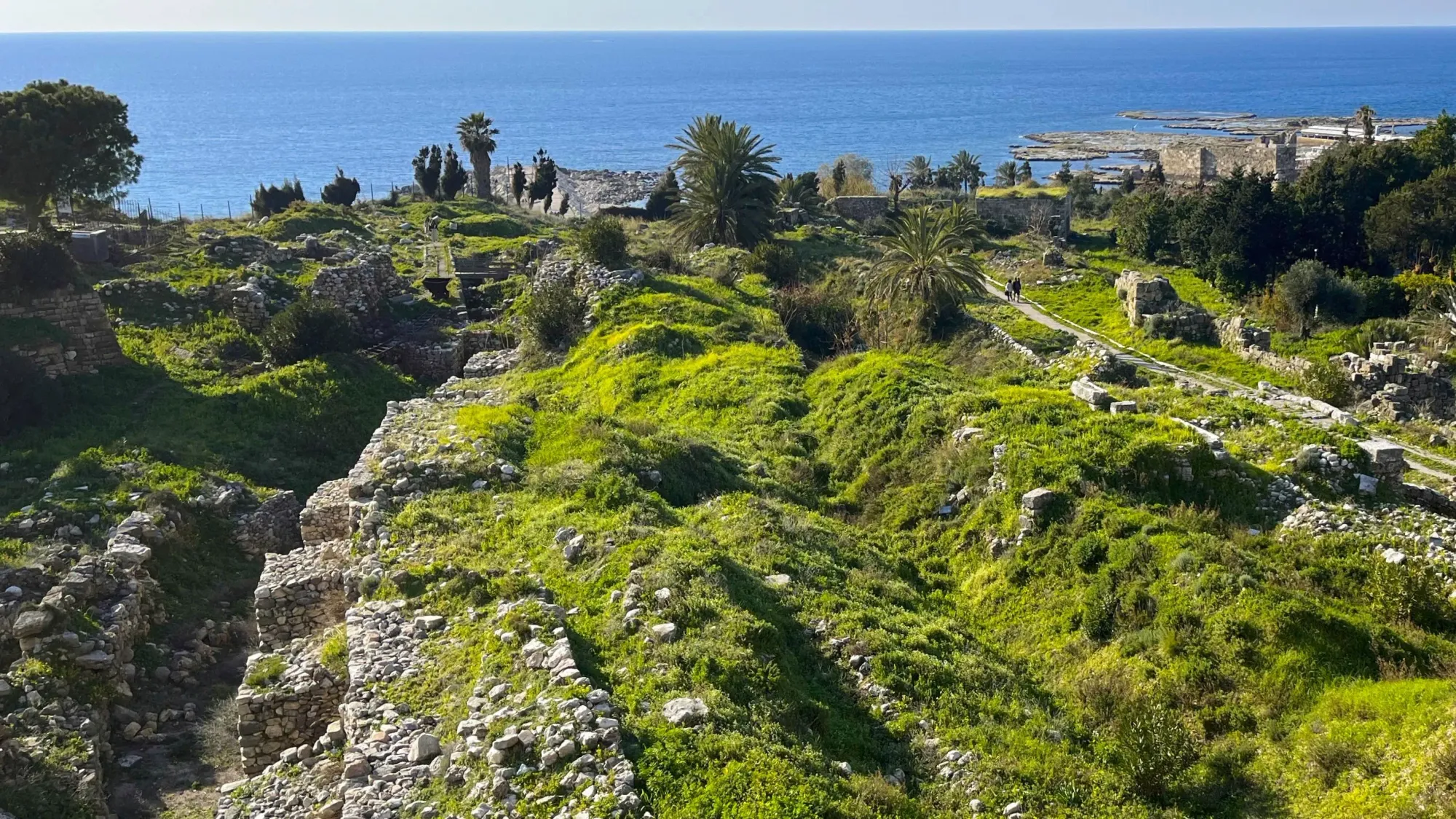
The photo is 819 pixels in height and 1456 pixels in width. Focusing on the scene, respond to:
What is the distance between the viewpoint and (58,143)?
31.3 metres

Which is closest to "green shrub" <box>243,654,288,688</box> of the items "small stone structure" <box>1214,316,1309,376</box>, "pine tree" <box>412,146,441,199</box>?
"small stone structure" <box>1214,316,1309,376</box>

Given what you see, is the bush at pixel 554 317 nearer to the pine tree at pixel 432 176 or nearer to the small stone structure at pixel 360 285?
the small stone structure at pixel 360 285

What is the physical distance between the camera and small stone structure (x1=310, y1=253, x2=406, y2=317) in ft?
98.4

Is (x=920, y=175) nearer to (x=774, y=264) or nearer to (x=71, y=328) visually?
(x=774, y=264)

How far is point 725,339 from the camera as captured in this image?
26.2 m

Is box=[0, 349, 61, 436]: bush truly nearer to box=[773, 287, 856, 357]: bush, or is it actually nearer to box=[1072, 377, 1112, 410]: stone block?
box=[773, 287, 856, 357]: bush

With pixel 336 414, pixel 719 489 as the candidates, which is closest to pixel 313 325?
pixel 336 414

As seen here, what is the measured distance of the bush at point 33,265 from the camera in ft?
79.3

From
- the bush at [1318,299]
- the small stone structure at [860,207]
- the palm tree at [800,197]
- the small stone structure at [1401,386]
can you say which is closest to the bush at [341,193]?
the palm tree at [800,197]

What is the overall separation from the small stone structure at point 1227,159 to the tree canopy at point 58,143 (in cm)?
5385

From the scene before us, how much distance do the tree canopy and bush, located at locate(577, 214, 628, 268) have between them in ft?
49.8

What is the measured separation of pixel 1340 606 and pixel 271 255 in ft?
103

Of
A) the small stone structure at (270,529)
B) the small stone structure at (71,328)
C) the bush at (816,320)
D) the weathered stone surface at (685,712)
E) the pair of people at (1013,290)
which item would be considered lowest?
the small stone structure at (270,529)

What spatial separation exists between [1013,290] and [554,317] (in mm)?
17059
